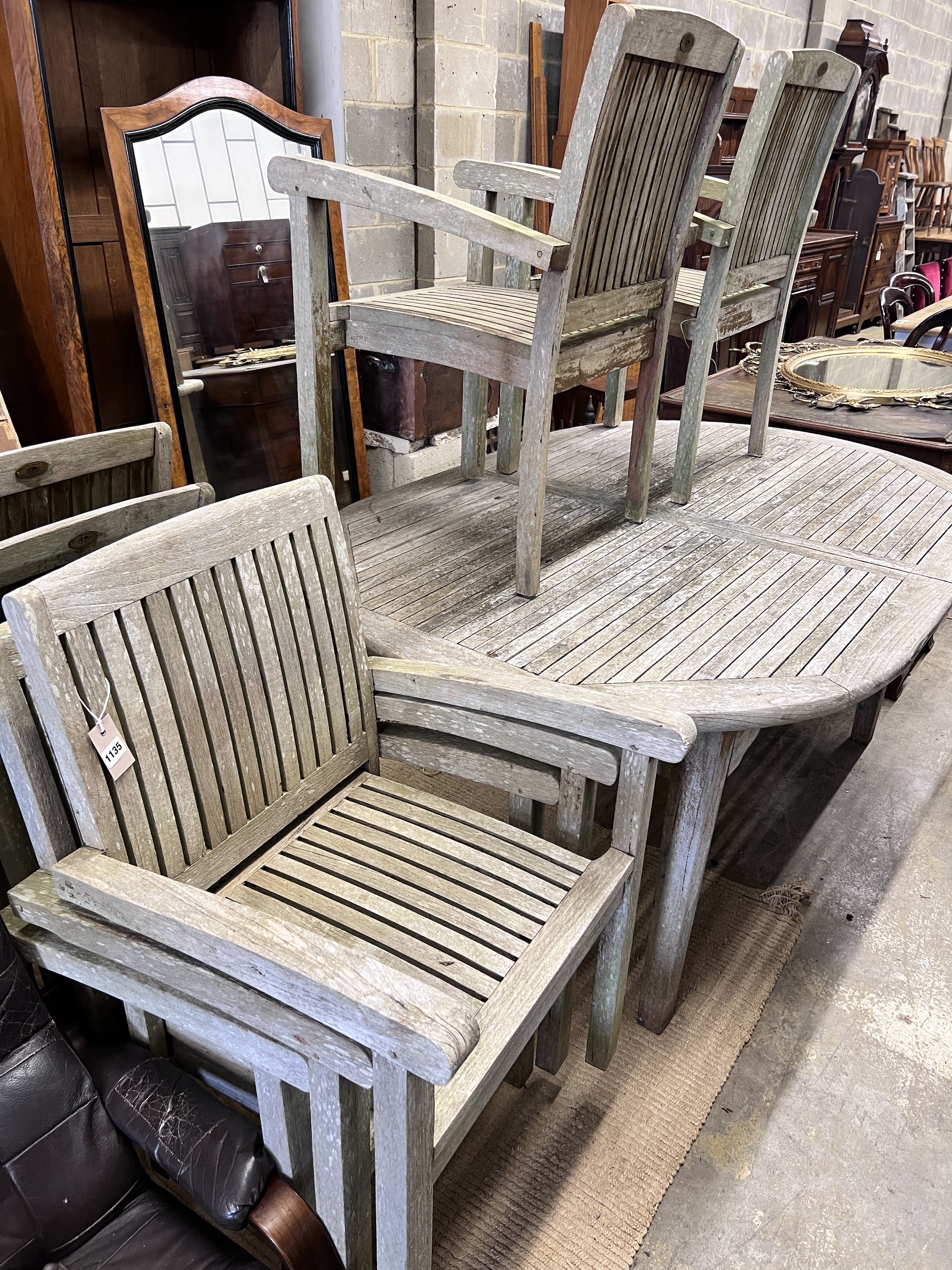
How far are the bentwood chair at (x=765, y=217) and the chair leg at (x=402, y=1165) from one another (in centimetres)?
165

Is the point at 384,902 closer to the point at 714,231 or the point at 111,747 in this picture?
the point at 111,747

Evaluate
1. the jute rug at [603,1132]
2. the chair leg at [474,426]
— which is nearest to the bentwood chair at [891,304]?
the chair leg at [474,426]

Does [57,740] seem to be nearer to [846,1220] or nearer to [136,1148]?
[136,1148]

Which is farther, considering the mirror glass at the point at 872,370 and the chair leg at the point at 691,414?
the mirror glass at the point at 872,370

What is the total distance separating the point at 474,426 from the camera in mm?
2564

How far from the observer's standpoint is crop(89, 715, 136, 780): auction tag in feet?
3.67

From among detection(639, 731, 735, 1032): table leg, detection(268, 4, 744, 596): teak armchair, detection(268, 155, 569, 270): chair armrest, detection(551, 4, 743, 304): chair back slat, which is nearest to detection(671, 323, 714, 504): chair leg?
detection(268, 4, 744, 596): teak armchair

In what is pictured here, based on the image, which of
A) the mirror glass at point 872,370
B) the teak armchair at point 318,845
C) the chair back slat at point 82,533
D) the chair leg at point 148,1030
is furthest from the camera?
the mirror glass at point 872,370

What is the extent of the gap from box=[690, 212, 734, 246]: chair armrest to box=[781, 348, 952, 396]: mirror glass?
1.63 metres

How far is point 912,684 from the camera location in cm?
322

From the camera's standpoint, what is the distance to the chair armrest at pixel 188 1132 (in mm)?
1043

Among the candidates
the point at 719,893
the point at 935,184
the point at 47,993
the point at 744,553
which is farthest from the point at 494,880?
the point at 935,184

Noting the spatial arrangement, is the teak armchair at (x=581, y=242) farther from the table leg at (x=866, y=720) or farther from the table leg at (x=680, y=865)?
the table leg at (x=866, y=720)

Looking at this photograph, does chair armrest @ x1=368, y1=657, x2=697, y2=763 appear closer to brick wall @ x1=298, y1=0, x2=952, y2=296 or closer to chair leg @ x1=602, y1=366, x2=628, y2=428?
chair leg @ x1=602, y1=366, x2=628, y2=428
